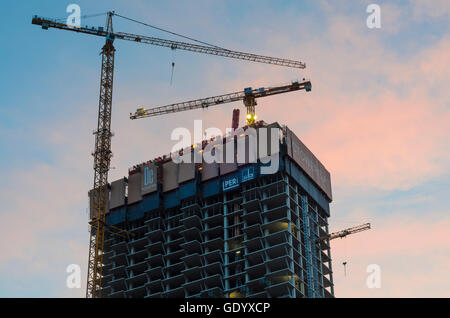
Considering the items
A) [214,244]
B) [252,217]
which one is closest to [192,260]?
[214,244]

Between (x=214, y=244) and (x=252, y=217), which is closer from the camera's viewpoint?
(x=252, y=217)

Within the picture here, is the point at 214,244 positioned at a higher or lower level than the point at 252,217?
lower

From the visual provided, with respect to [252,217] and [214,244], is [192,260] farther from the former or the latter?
[252,217]

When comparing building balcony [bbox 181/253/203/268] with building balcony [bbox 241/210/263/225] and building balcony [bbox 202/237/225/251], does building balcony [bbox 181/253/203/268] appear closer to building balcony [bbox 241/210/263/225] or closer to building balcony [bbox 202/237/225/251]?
building balcony [bbox 202/237/225/251]

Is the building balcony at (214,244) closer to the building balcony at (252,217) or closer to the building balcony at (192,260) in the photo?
the building balcony at (192,260)

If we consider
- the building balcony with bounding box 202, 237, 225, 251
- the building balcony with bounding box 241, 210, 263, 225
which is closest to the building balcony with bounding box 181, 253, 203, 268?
the building balcony with bounding box 202, 237, 225, 251

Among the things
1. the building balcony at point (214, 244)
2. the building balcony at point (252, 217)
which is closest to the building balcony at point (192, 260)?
the building balcony at point (214, 244)

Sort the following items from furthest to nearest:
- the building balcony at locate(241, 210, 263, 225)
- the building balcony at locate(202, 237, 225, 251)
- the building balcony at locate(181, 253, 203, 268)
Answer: the building balcony at locate(202, 237, 225, 251)
the building balcony at locate(181, 253, 203, 268)
the building balcony at locate(241, 210, 263, 225)

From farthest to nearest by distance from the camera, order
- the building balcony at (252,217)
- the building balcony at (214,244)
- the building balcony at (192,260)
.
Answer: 1. the building balcony at (214,244)
2. the building balcony at (192,260)
3. the building balcony at (252,217)
